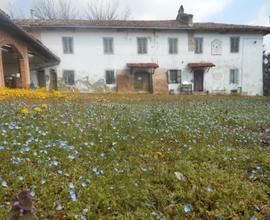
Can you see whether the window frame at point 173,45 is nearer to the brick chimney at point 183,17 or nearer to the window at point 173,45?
the window at point 173,45

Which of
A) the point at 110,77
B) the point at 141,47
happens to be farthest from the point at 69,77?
the point at 141,47

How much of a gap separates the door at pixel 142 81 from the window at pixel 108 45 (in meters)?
3.93

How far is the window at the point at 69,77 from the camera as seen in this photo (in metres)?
22.7

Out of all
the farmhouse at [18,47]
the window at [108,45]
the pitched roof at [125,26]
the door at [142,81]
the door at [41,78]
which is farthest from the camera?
the door at [142,81]

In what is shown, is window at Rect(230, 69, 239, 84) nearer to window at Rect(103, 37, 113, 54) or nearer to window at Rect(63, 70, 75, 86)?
window at Rect(103, 37, 113, 54)

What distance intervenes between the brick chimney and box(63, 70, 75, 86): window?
13957mm

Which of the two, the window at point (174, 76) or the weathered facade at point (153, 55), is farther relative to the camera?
the window at point (174, 76)

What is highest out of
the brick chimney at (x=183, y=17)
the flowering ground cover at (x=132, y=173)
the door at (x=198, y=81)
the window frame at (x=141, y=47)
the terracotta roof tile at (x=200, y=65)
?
the brick chimney at (x=183, y=17)

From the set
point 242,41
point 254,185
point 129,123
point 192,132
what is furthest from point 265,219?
point 242,41

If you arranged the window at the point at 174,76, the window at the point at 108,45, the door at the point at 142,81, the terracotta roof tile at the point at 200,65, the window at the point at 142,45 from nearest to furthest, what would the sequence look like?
the window at the point at 108,45 → the window at the point at 142,45 → the terracotta roof tile at the point at 200,65 → the window at the point at 174,76 → the door at the point at 142,81

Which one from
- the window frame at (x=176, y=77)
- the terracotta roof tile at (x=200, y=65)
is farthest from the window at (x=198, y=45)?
the window frame at (x=176, y=77)

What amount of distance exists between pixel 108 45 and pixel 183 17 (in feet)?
31.6

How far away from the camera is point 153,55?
2412 centimetres

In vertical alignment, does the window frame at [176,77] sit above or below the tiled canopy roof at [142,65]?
below
